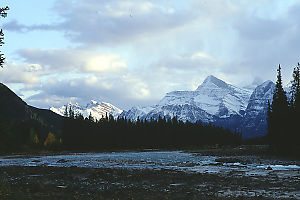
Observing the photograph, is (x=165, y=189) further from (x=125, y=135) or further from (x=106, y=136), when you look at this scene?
(x=125, y=135)

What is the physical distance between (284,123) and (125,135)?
3787 inches

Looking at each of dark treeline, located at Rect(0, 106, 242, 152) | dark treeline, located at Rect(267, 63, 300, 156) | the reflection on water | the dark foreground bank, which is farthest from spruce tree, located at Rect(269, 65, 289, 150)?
dark treeline, located at Rect(0, 106, 242, 152)

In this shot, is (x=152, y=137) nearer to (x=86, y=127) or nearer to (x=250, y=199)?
(x=86, y=127)

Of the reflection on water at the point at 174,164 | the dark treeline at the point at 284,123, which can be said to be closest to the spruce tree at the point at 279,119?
the dark treeline at the point at 284,123

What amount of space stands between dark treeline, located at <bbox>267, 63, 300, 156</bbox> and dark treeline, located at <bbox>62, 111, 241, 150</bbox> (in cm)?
8475

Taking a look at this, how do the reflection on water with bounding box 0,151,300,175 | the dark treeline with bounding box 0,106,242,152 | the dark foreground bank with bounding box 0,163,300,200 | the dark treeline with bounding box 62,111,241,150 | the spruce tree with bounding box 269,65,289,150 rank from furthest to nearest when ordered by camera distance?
the dark treeline with bounding box 62,111,241,150
the dark treeline with bounding box 0,106,242,152
the spruce tree with bounding box 269,65,289,150
the reflection on water with bounding box 0,151,300,175
the dark foreground bank with bounding box 0,163,300,200

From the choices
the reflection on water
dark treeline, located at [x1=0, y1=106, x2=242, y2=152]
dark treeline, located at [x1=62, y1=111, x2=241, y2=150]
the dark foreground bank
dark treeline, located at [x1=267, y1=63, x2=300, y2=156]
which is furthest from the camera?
dark treeline, located at [x1=62, y1=111, x2=241, y2=150]

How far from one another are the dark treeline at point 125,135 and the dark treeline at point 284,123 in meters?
84.7

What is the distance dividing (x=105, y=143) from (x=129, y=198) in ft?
439

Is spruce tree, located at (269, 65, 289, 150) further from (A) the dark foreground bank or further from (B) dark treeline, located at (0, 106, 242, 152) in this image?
(B) dark treeline, located at (0, 106, 242, 152)

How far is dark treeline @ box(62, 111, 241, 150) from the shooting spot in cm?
15012

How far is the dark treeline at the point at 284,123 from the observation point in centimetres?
7031

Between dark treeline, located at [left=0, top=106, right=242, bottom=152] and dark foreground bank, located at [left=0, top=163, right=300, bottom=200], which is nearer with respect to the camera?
dark foreground bank, located at [left=0, top=163, right=300, bottom=200]

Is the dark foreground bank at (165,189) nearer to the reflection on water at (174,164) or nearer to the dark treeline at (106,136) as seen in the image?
the reflection on water at (174,164)
